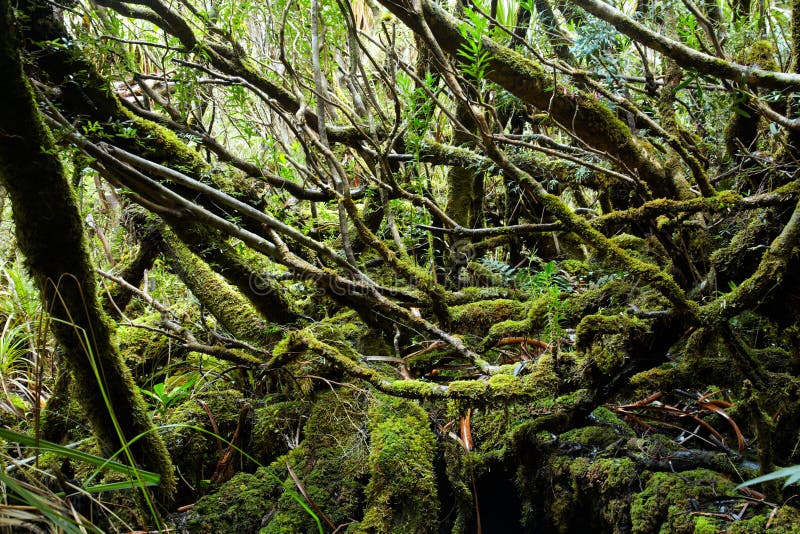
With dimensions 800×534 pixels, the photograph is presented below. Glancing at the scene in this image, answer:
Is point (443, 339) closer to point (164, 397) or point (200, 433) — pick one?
point (200, 433)

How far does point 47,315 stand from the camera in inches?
46.0

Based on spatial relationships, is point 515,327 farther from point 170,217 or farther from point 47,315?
point 170,217

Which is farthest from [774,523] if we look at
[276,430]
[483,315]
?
[276,430]

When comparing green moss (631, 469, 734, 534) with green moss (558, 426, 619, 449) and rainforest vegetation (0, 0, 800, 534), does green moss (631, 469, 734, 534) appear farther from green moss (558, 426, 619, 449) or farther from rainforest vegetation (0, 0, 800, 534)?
green moss (558, 426, 619, 449)

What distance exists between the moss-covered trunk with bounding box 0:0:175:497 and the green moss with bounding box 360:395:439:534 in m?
0.69

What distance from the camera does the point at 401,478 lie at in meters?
1.43

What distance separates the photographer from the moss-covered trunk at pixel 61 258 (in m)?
1.13

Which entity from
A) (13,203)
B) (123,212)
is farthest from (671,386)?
(123,212)

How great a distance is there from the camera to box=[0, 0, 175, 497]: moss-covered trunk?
1.13 metres

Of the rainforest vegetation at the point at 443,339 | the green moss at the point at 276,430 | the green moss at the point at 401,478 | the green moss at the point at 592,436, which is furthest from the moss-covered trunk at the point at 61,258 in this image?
the green moss at the point at 592,436

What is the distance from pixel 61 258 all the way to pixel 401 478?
1.18m

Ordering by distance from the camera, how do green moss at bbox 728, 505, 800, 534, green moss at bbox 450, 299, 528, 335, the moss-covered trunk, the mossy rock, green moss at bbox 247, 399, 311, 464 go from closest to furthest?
1. green moss at bbox 728, 505, 800, 534
2. the moss-covered trunk
3. the mossy rock
4. green moss at bbox 247, 399, 311, 464
5. green moss at bbox 450, 299, 528, 335

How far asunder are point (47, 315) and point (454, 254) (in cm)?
217

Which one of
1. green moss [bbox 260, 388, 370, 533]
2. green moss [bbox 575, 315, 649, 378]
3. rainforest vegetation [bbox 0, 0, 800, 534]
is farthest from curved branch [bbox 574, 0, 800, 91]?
green moss [bbox 260, 388, 370, 533]
